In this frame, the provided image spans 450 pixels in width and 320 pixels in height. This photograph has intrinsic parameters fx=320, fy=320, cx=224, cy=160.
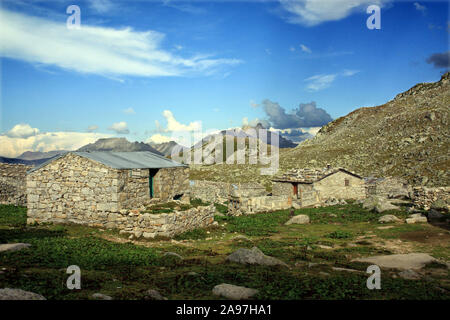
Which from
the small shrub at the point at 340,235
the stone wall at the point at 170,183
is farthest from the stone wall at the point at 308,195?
the small shrub at the point at 340,235

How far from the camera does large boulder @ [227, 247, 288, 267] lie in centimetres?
1127

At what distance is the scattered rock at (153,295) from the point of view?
7.39m

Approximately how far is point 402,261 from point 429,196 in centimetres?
1662

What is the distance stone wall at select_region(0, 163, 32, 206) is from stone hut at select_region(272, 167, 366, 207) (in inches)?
1024

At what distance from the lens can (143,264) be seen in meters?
11.0

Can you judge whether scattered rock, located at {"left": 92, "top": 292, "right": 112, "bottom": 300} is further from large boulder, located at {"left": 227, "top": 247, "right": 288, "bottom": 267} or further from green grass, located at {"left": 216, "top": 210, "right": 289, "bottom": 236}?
green grass, located at {"left": 216, "top": 210, "right": 289, "bottom": 236}

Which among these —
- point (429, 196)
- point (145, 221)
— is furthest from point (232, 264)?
point (429, 196)

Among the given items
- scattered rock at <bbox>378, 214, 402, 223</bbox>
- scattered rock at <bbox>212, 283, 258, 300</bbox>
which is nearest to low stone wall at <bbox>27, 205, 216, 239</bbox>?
scattered rock at <bbox>212, 283, 258, 300</bbox>

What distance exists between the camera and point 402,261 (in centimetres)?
1188

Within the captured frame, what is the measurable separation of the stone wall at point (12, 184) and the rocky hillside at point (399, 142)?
1845 inches

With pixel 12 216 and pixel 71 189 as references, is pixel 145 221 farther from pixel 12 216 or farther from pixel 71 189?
pixel 12 216

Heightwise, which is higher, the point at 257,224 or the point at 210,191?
the point at 210,191

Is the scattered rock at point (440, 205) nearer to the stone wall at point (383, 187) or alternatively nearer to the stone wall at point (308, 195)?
the stone wall at point (308, 195)
